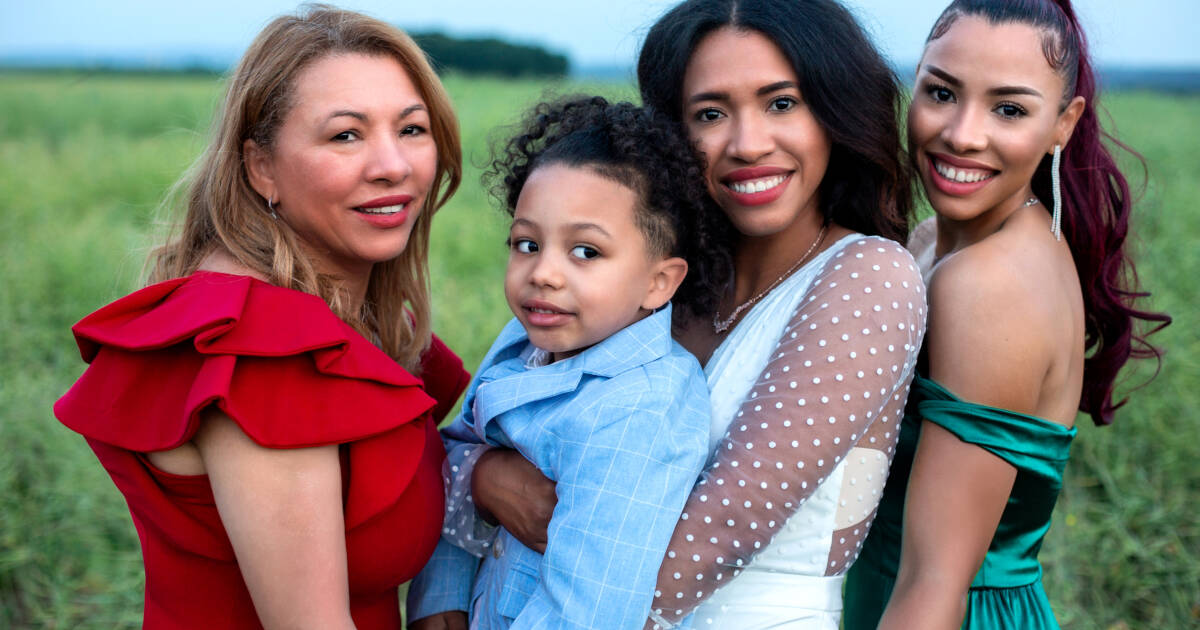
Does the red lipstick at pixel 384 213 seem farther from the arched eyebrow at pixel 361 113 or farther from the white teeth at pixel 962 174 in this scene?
the white teeth at pixel 962 174

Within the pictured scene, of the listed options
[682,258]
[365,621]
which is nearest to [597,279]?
[682,258]

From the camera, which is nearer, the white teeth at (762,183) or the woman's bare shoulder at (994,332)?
the woman's bare shoulder at (994,332)

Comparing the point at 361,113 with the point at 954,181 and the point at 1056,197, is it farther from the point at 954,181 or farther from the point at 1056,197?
the point at 1056,197

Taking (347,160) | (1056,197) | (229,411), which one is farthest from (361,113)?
→ (1056,197)

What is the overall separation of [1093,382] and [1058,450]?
0.57 meters

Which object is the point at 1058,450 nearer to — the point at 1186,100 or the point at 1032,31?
the point at 1032,31

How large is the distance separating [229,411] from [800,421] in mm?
1027

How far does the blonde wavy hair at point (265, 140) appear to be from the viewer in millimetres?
1957

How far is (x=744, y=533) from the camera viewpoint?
67.6 inches

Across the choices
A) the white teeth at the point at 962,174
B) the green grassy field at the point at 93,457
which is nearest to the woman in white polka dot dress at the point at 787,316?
the white teeth at the point at 962,174

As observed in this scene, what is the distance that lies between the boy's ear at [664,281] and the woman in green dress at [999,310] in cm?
55

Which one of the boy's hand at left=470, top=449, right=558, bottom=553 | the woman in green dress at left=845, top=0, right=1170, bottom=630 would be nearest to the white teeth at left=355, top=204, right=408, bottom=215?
the boy's hand at left=470, top=449, right=558, bottom=553

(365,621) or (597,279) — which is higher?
(597,279)

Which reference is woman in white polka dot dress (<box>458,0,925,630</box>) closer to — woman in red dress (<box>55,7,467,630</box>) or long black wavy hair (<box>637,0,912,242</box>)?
long black wavy hair (<box>637,0,912,242</box>)
